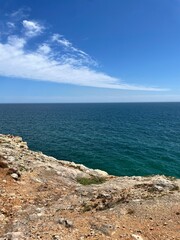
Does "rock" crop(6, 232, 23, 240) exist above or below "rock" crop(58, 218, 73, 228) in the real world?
above

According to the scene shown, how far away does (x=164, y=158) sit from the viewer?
5100 centimetres

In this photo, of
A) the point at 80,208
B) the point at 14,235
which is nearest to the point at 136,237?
the point at 80,208

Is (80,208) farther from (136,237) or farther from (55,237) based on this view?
(136,237)

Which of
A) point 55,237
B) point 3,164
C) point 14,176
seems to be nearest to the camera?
point 55,237

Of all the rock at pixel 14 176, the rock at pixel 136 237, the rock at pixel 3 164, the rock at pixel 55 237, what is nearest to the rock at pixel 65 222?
the rock at pixel 55 237

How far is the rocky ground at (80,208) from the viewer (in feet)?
46.2

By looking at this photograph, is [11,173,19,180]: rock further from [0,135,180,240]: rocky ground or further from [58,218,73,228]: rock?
[58,218,73,228]: rock

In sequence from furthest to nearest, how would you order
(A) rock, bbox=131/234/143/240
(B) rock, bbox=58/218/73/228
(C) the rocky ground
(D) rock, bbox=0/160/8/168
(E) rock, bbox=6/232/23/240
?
A: (D) rock, bbox=0/160/8/168, (B) rock, bbox=58/218/73/228, (C) the rocky ground, (A) rock, bbox=131/234/143/240, (E) rock, bbox=6/232/23/240

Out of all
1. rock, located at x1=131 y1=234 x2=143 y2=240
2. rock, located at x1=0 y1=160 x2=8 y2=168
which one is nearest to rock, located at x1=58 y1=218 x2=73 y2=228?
rock, located at x1=131 y1=234 x2=143 y2=240

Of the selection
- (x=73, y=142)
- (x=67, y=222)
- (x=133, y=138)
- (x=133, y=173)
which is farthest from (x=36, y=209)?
(x=133, y=138)

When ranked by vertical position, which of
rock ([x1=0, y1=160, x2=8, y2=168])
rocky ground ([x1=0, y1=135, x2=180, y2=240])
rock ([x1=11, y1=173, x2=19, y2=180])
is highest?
rock ([x1=0, y1=160, x2=8, y2=168])

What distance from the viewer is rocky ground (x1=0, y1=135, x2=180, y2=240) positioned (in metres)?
14.1

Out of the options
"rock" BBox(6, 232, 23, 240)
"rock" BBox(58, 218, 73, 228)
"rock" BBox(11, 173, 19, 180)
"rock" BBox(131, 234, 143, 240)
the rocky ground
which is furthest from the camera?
"rock" BBox(11, 173, 19, 180)

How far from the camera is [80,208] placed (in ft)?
58.2
